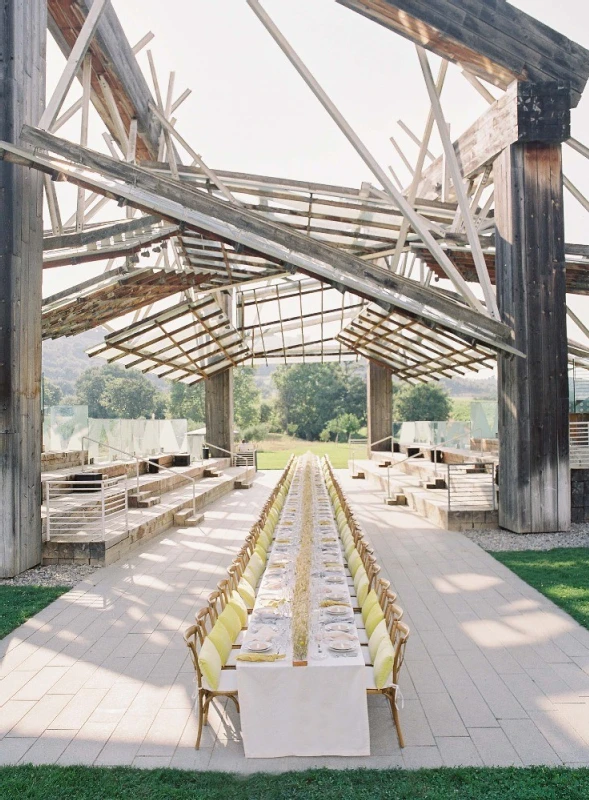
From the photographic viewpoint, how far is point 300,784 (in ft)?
12.2

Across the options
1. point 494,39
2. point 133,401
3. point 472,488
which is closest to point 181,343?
point 472,488

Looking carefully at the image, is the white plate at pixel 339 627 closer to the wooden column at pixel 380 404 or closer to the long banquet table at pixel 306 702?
the long banquet table at pixel 306 702

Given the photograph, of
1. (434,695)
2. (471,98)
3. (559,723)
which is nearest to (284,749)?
(434,695)

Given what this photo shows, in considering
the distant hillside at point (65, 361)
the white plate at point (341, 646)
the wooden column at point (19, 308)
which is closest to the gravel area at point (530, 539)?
the white plate at point (341, 646)

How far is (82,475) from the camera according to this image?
14.2 metres

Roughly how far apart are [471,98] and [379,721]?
17.1 m

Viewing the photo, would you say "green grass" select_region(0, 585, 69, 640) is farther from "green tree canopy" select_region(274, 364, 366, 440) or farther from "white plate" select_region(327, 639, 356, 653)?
"green tree canopy" select_region(274, 364, 366, 440)

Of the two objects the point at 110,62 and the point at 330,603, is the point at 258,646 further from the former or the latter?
the point at 110,62

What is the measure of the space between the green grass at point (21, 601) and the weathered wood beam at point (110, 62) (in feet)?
28.9

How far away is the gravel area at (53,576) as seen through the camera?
8.52 metres

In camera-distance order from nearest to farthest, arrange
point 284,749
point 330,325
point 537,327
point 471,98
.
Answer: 1. point 284,749
2. point 537,327
3. point 471,98
4. point 330,325

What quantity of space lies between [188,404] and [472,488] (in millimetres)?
57961

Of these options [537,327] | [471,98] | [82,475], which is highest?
[471,98]

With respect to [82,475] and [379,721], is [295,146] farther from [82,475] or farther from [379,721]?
[379,721]
